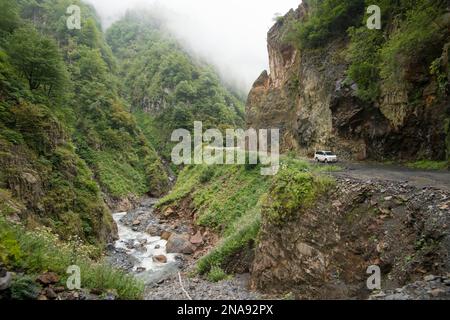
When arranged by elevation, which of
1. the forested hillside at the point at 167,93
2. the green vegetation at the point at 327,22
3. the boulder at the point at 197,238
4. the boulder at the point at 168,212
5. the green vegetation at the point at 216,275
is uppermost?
the forested hillside at the point at 167,93

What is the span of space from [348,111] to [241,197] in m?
10.4

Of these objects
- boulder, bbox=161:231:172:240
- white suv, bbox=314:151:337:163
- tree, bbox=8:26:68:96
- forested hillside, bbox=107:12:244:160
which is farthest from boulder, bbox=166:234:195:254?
forested hillside, bbox=107:12:244:160

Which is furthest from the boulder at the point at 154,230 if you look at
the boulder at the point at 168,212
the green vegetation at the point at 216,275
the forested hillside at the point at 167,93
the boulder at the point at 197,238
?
the forested hillside at the point at 167,93

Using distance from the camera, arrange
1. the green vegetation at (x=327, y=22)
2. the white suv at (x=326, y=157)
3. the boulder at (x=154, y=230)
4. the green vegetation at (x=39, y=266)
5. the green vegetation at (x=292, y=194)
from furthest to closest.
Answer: the boulder at (x=154, y=230)
the green vegetation at (x=327, y=22)
the white suv at (x=326, y=157)
the green vegetation at (x=292, y=194)
the green vegetation at (x=39, y=266)

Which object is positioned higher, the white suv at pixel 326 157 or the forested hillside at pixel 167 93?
the forested hillside at pixel 167 93

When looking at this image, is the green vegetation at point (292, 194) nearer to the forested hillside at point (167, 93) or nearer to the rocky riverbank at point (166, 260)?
the rocky riverbank at point (166, 260)

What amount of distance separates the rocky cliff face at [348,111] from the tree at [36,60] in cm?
2157

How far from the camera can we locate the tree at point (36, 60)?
911 inches

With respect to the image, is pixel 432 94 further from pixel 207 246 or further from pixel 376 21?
pixel 207 246

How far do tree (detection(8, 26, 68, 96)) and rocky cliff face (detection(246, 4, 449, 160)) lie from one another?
70.8 ft

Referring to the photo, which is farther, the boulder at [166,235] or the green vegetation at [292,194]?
the boulder at [166,235]

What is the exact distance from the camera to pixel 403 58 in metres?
15.2

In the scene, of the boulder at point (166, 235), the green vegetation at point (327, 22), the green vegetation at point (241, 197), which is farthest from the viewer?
the boulder at point (166, 235)

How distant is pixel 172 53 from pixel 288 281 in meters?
126
